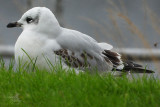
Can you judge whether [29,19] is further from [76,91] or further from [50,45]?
[76,91]

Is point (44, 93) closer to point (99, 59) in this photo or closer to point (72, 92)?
point (72, 92)

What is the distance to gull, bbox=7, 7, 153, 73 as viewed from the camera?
3.88m

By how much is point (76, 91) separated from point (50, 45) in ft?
3.25

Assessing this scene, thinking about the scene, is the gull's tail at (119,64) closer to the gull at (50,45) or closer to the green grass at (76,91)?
the gull at (50,45)

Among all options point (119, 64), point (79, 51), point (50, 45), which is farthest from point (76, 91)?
point (119, 64)

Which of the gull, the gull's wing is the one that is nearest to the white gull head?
the gull

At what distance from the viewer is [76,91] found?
9.87 ft

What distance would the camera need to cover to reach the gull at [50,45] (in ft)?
12.7

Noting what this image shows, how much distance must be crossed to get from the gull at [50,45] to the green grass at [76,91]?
421 mm

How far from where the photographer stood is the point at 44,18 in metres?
4.05

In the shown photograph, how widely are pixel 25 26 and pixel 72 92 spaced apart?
4.46 ft

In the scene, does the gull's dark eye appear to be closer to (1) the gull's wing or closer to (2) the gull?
(2) the gull

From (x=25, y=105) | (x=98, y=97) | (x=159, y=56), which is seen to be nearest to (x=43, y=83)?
(x=25, y=105)

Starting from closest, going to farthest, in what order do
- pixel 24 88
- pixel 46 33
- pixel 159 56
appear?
pixel 24 88 < pixel 46 33 < pixel 159 56
